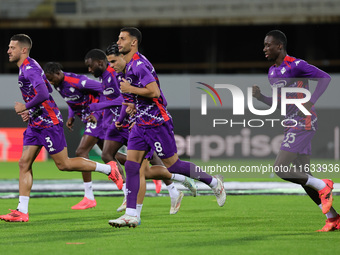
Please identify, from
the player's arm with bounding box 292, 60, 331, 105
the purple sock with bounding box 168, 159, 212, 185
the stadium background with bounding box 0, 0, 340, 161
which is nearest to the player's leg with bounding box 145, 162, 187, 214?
the purple sock with bounding box 168, 159, 212, 185

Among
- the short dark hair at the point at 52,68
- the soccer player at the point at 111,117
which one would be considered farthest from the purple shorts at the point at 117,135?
the short dark hair at the point at 52,68

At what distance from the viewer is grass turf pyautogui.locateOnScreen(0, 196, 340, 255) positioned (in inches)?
265

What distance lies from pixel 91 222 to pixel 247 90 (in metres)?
15.5

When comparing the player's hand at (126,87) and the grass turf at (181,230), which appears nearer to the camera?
the grass turf at (181,230)

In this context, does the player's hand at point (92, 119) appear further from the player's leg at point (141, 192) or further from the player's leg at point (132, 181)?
the player's leg at point (132, 181)

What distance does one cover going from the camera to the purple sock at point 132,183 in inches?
317

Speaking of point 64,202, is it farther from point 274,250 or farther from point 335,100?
point 335,100

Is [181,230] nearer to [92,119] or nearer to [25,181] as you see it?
[25,181]

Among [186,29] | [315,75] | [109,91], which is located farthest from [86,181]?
[186,29]

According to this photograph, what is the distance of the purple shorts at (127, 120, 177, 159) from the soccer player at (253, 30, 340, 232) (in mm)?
1234

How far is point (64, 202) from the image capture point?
11500 millimetres

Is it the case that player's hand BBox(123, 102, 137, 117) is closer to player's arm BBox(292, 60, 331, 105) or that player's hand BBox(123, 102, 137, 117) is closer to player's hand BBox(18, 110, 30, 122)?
player's hand BBox(18, 110, 30, 122)

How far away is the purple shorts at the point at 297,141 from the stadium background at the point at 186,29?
766 inches

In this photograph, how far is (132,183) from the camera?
26.6 ft
